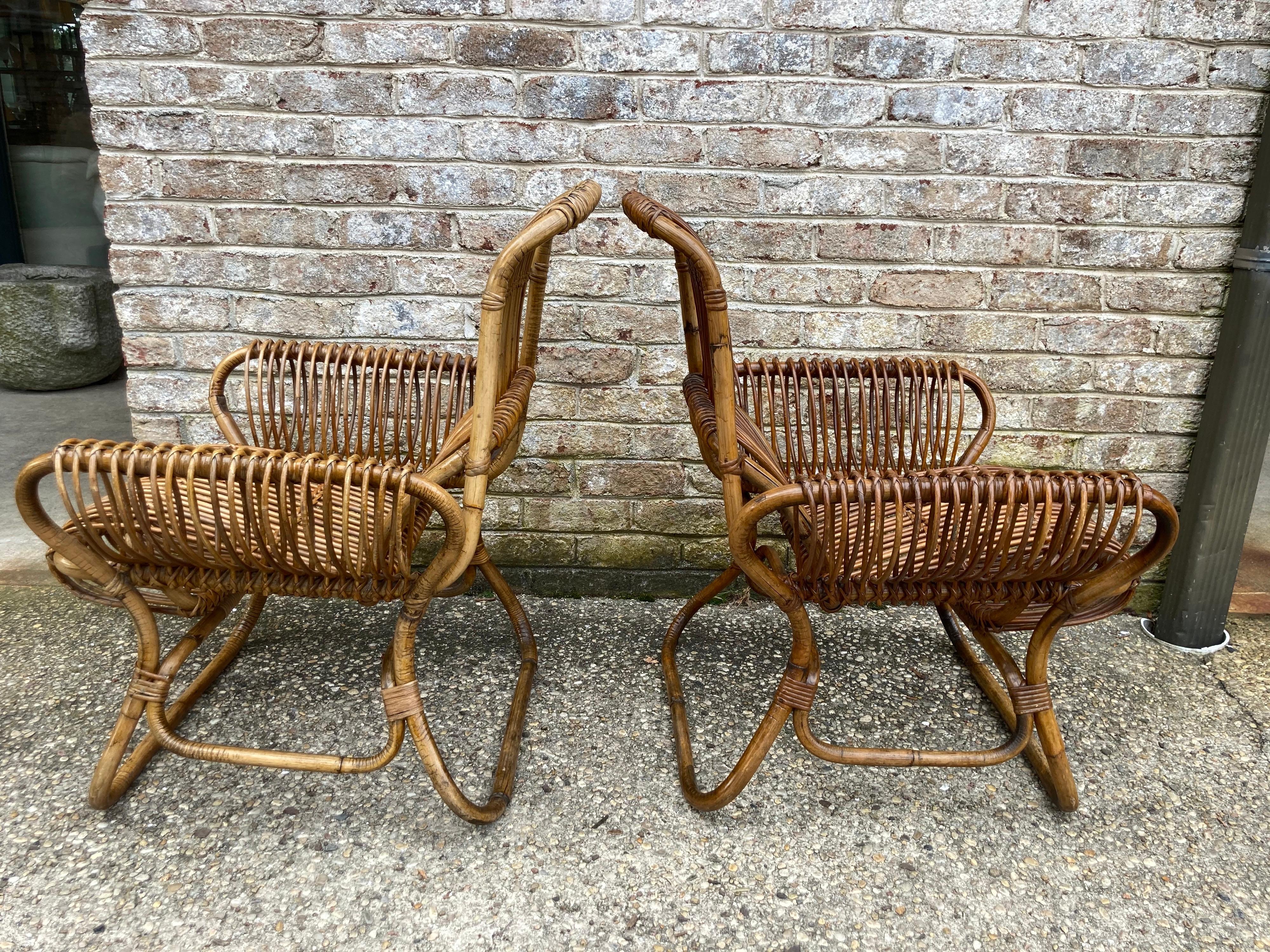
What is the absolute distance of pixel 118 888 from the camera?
1437mm

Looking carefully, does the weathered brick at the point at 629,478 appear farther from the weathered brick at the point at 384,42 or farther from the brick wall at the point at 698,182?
the weathered brick at the point at 384,42

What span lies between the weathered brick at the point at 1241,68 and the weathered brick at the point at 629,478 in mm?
1573

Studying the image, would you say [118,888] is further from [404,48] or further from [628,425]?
[404,48]

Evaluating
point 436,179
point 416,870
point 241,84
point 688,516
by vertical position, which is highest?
point 241,84

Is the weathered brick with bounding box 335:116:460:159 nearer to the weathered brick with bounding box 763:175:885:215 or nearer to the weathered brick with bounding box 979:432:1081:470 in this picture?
the weathered brick with bounding box 763:175:885:215

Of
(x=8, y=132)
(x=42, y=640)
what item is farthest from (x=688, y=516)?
(x=8, y=132)

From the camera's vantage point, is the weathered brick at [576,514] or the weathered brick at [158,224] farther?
the weathered brick at [576,514]

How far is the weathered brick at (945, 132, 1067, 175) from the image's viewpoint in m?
2.05

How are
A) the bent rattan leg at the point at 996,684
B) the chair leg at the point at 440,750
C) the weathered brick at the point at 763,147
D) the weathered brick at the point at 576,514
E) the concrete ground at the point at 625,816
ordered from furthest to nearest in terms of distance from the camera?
the weathered brick at the point at 576,514 → the weathered brick at the point at 763,147 → the bent rattan leg at the point at 996,684 → the chair leg at the point at 440,750 → the concrete ground at the point at 625,816

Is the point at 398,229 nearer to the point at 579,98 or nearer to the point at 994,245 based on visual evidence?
the point at 579,98

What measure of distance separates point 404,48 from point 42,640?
5.58 ft

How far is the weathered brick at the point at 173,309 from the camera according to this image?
2146 mm

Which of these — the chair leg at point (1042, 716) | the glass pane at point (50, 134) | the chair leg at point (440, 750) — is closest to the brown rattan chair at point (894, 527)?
the chair leg at point (1042, 716)

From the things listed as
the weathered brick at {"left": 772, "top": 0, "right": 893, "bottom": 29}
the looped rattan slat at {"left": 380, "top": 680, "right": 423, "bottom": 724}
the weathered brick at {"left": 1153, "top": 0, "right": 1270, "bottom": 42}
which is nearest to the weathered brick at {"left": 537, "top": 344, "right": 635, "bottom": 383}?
the weathered brick at {"left": 772, "top": 0, "right": 893, "bottom": 29}
